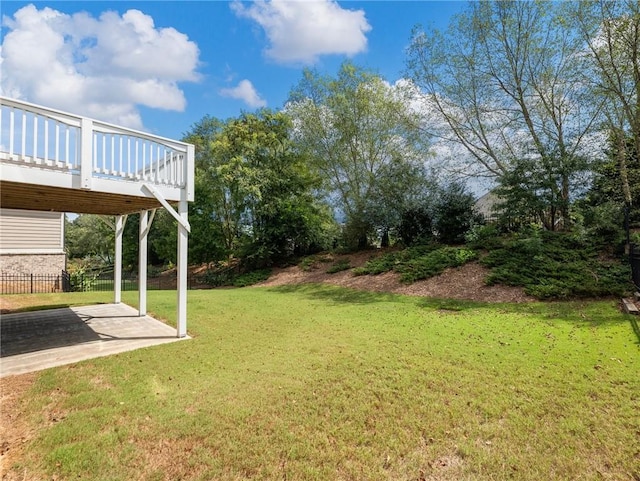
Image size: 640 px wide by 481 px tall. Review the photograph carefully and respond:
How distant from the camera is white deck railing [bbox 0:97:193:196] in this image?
4.21m

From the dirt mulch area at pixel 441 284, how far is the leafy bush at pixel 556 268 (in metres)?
0.35

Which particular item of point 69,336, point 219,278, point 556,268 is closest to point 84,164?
point 69,336

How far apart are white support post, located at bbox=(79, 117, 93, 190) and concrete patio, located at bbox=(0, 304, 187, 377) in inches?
101

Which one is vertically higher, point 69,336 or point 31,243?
point 31,243

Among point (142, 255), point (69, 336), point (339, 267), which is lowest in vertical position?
point (69, 336)

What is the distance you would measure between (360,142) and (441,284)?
928 cm

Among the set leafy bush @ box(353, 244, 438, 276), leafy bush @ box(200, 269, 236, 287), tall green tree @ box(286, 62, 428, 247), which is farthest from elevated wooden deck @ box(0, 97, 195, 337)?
leafy bush @ box(200, 269, 236, 287)

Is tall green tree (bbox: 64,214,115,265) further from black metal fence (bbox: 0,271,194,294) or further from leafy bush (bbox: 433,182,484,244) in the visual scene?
leafy bush (bbox: 433,182,484,244)

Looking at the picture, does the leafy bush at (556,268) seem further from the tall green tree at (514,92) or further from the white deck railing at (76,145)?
the white deck railing at (76,145)

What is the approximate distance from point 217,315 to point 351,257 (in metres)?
9.52

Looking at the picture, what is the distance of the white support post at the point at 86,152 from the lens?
473 cm

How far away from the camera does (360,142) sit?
667 inches

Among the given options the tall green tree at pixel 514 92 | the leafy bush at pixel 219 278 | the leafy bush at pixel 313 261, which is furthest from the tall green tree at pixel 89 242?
the tall green tree at pixel 514 92

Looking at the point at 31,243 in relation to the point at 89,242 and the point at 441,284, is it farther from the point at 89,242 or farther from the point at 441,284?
the point at 89,242
